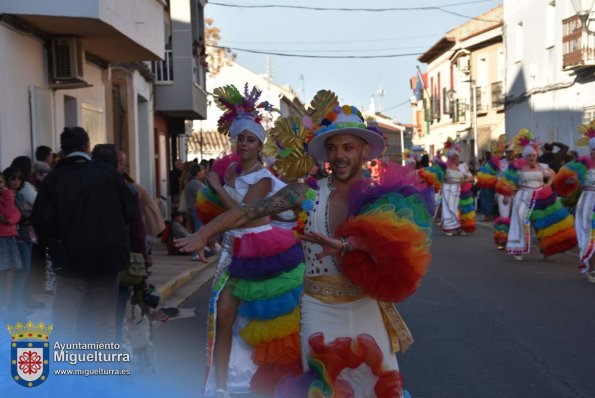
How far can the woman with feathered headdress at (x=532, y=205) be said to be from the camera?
1507 centimetres

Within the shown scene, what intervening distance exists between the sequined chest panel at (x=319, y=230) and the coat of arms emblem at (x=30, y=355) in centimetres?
265

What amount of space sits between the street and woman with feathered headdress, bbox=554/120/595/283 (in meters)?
0.41

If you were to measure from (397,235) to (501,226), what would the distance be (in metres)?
13.5

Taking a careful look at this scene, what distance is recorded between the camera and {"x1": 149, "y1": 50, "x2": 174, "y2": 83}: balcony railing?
88.6 feet

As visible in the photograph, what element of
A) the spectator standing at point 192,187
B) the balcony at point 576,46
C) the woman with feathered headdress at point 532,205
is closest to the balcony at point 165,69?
the spectator standing at point 192,187

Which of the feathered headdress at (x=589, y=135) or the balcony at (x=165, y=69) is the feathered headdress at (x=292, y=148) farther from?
the balcony at (x=165, y=69)

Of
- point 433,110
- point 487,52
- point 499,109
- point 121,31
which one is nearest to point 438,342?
point 121,31

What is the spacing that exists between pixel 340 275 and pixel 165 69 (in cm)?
2327

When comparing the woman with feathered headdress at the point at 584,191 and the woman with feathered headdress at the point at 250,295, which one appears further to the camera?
the woman with feathered headdress at the point at 584,191

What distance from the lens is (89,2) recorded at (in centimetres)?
1312

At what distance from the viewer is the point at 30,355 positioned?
6484mm

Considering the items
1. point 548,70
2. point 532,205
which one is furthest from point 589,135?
point 548,70

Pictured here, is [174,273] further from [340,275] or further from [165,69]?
[165,69]

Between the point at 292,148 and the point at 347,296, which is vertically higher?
the point at 292,148
